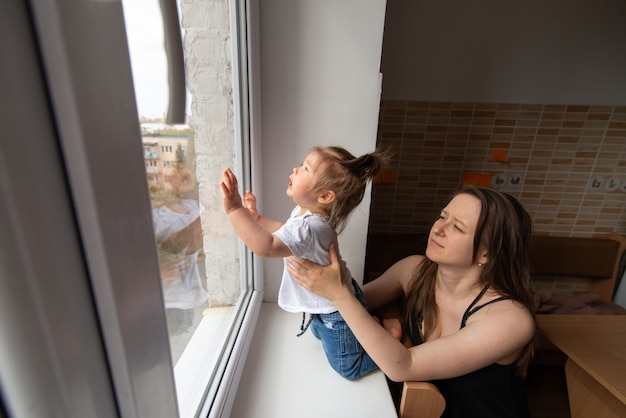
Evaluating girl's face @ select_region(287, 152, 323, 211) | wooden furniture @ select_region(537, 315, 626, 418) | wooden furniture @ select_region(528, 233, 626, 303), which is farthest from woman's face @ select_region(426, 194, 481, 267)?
wooden furniture @ select_region(528, 233, 626, 303)

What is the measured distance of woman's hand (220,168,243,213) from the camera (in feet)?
2.07

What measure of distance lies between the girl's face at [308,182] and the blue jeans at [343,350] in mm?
312

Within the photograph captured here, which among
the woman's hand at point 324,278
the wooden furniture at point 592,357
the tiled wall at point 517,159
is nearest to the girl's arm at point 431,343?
the woman's hand at point 324,278

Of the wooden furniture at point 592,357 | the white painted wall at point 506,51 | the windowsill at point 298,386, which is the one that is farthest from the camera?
the white painted wall at point 506,51

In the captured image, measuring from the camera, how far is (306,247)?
742mm

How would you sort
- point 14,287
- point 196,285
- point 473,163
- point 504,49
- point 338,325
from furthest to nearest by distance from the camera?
point 473,163 < point 504,49 < point 338,325 < point 196,285 < point 14,287

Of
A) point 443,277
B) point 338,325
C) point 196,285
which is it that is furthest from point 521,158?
point 196,285

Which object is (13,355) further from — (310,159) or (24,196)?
(310,159)

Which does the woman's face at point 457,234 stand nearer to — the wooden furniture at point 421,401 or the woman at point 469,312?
the woman at point 469,312

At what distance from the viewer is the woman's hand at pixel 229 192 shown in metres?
0.63

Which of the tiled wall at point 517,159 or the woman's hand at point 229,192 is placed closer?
the woman's hand at point 229,192

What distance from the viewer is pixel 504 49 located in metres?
1.81

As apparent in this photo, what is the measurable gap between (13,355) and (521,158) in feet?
7.49

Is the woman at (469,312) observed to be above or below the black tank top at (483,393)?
above
